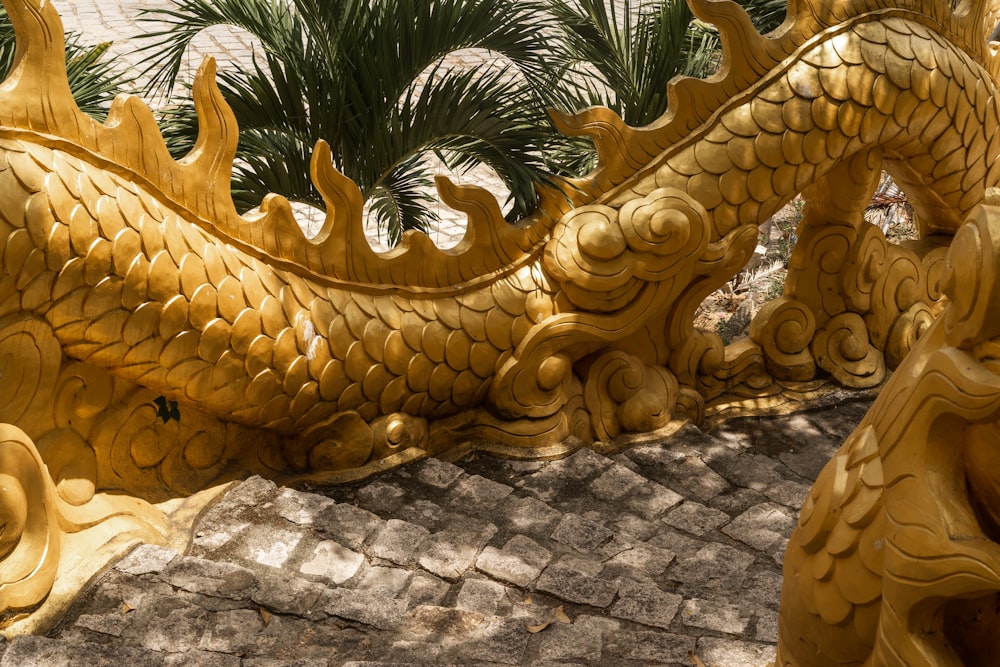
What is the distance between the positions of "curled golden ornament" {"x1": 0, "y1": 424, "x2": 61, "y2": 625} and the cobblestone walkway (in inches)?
5.2

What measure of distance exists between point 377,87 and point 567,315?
4.12 feet

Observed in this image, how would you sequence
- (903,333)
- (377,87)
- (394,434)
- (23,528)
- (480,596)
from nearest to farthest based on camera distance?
1. (23,528)
2. (480,596)
3. (394,434)
4. (377,87)
5. (903,333)

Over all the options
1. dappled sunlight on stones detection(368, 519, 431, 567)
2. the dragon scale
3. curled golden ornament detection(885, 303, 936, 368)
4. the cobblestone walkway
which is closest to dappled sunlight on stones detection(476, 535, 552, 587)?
the cobblestone walkway

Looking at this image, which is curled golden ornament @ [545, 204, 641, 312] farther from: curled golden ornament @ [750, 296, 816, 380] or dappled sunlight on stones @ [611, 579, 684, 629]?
dappled sunlight on stones @ [611, 579, 684, 629]

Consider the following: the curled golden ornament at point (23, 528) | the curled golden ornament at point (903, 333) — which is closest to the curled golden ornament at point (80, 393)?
the curled golden ornament at point (23, 528)

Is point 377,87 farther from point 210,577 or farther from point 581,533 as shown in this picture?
point 210,577

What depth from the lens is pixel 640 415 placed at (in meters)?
4.51

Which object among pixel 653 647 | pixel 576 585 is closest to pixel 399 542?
pixel 576 585

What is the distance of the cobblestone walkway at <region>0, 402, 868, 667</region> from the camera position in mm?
2738

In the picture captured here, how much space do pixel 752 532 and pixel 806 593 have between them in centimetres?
165

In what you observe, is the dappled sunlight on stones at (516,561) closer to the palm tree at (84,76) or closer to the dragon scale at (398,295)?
the dragon scale at (398,295)

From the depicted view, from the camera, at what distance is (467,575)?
128 inches

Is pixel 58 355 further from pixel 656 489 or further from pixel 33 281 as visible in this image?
pixel 656 489

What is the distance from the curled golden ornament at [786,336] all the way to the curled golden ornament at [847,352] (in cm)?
7
